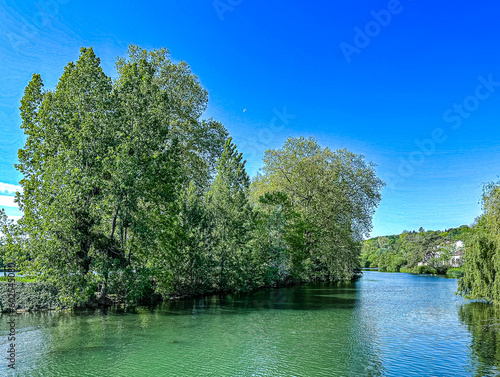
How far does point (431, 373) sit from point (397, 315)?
35.9 ft

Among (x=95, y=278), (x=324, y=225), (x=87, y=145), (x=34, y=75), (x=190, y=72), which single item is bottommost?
(x=95, y=278)

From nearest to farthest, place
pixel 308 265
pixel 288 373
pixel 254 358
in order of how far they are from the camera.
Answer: pixel 288 373 → pixel 254 358 → pixel 308 265

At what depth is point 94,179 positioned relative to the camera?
65.4 ft

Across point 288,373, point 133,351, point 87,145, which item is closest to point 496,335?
point 288,373

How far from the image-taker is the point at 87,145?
2078 centimetres

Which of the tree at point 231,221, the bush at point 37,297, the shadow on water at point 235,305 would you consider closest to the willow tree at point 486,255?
the shadow on water at point 235,305

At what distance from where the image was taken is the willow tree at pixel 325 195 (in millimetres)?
45469

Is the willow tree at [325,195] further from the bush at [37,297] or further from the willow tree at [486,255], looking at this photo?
the bush at [37,297]

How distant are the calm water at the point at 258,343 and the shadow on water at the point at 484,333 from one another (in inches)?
1.3

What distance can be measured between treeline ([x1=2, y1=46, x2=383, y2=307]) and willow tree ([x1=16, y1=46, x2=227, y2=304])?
0.06 meters

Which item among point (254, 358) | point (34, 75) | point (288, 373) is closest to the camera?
point (288, 373)

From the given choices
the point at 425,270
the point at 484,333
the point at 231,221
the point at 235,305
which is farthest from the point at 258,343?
the point at 425,270

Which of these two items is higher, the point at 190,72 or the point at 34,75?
the point at 190,72

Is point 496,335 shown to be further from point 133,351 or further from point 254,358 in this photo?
point 133,351
